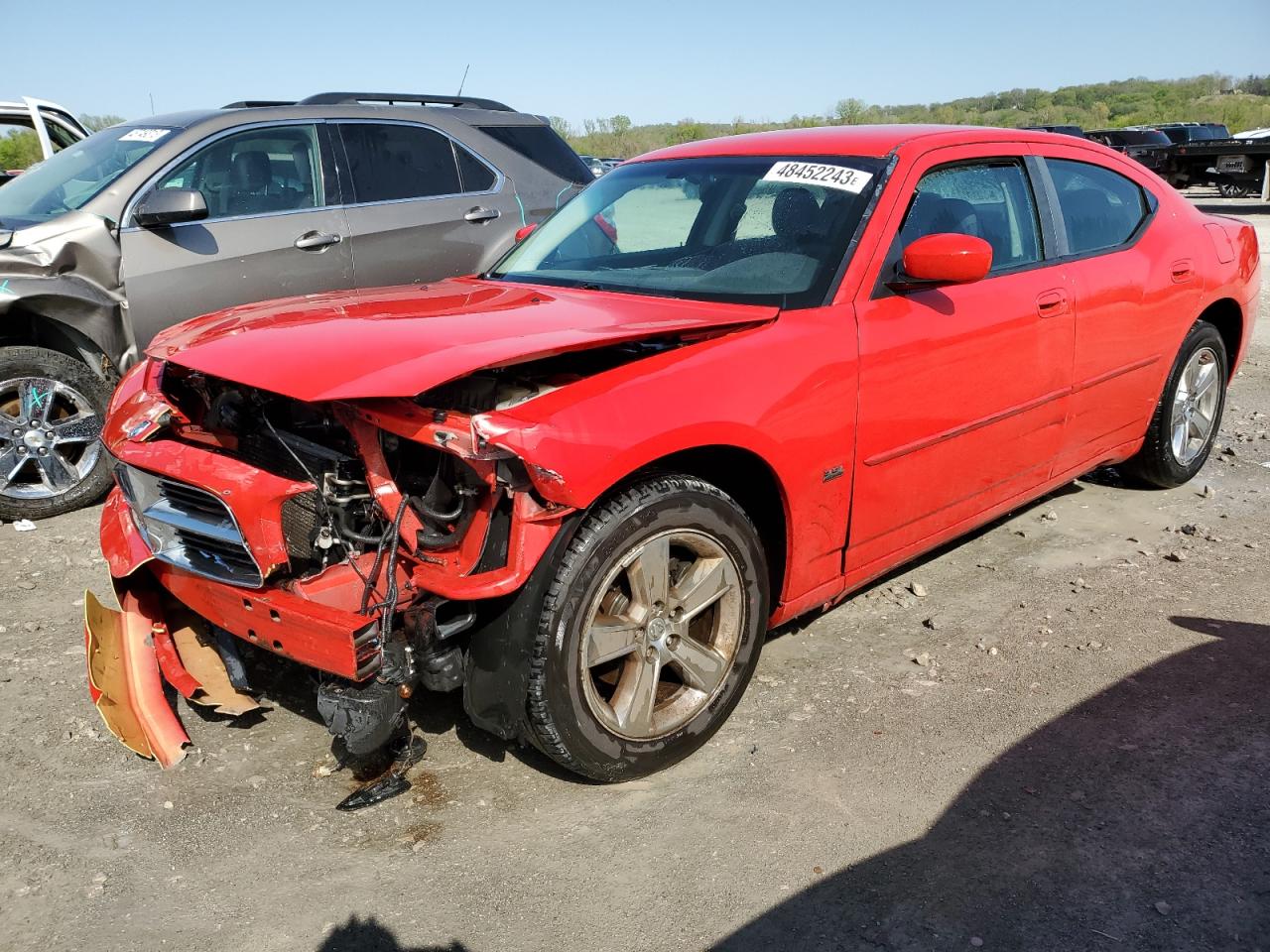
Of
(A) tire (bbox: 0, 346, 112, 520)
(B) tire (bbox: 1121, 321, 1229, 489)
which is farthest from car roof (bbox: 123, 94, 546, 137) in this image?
(B) tire (bbox: 1121, 321, 1229, 489)

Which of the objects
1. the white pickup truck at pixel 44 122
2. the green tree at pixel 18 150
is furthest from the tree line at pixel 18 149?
the white pickup truck at pixel 44 122

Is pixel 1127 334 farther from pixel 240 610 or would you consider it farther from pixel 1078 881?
pixel 240 610

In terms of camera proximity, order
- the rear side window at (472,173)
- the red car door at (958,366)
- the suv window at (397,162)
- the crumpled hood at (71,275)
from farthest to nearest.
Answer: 1. the rear side window at (472,173)
2. the suv window at (397,162)
3. the crumpled hood at (71,275)
4. the red car door at (958,366)

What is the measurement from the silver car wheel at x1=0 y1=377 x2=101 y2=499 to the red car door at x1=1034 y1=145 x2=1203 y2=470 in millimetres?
4576

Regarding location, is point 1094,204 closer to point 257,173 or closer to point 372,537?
point 372,537

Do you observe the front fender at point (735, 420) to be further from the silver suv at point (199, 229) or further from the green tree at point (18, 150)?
the green tree at point (18, 150)

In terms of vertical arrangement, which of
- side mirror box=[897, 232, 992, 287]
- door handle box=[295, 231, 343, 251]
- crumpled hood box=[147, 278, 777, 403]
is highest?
side mirror box=[897, 232, 992, 287]

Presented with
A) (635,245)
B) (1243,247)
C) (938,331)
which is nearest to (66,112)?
(635,245)

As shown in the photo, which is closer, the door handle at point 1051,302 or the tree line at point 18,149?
the door handle at point 1051,302

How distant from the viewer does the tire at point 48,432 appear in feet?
16.5

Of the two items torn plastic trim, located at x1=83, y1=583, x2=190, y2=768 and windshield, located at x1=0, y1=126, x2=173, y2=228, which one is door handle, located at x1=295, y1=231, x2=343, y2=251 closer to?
windshield, located at x1=0, y1=126, x2=173, y2=228

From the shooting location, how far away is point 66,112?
849 centimetres

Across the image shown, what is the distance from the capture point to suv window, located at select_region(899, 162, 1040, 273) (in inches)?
142

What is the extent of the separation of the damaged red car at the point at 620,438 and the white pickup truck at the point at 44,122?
5854 mm
